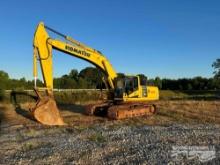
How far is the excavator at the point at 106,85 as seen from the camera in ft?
60.5

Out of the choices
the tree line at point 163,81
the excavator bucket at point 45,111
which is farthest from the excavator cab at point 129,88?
the tree line at point 163,81

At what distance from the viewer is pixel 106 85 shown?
23.6 metres

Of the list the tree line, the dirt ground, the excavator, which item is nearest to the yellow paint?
the excavator

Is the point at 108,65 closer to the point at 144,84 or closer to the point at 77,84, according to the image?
the point at 144,84

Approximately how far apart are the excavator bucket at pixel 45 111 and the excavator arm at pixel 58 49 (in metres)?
1.00

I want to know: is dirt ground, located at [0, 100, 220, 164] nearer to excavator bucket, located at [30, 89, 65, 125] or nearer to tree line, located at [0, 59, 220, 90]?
excavator bucket, located at [30, 89, 65, 125]

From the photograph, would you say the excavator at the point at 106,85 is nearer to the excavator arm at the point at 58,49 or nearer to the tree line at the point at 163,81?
the excavator arm at the point at 58,49

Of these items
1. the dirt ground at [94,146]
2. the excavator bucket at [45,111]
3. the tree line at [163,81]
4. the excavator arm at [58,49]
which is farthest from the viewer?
the tree line at [163,81]

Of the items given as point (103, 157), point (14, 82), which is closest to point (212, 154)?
point (103, 157)

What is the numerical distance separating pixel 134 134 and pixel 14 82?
138 feet

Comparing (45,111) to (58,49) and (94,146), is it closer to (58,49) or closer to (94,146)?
(58,49)

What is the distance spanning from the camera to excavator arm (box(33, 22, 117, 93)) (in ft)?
63.5

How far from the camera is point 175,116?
74.3ft

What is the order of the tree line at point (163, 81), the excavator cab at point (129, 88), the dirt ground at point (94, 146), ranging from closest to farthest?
the dirt ground at point (94, 146) < the excavator cab at point (129, 88) < the tree line at point (163, 81)
